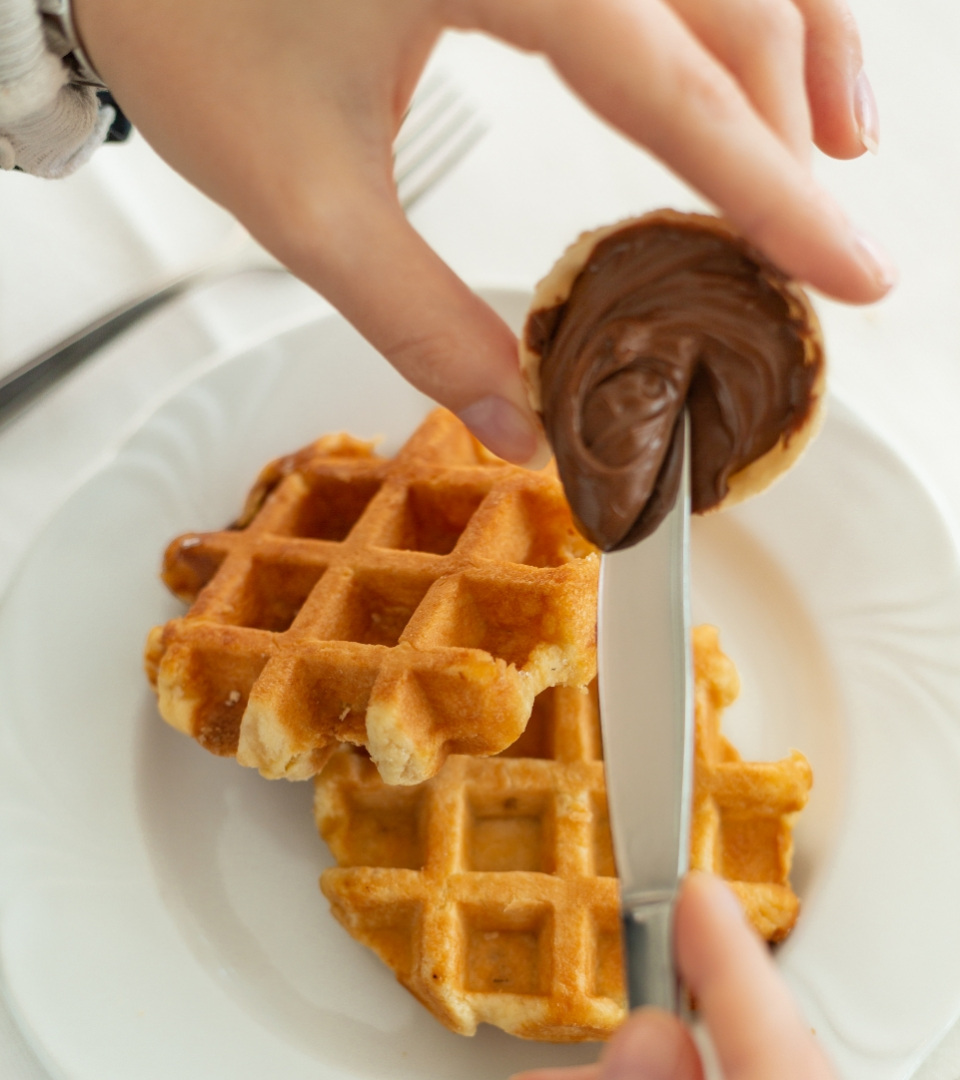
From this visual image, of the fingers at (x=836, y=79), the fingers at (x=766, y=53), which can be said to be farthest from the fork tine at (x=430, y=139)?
the fingers at (x=766, y=53)

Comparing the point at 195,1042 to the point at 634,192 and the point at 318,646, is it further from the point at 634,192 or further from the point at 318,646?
the point at 634,192

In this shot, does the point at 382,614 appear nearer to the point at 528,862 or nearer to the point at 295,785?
the point at 295,785

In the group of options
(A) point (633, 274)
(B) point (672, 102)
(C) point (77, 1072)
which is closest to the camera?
(B) point (672, 102)

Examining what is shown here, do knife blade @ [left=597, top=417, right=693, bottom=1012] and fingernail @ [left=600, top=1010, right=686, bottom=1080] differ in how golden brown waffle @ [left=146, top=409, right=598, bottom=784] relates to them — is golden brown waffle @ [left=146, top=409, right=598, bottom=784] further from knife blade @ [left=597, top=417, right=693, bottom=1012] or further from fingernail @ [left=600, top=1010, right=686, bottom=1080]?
fingernail @ [left=600, top=1010, right=686, bottom=1080]

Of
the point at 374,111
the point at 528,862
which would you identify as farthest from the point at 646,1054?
the point at 374,111

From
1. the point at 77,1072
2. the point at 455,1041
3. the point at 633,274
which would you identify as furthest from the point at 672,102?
the point at 77,1072

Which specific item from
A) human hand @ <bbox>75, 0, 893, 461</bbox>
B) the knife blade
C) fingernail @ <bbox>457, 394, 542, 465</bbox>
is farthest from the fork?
the knife blade
